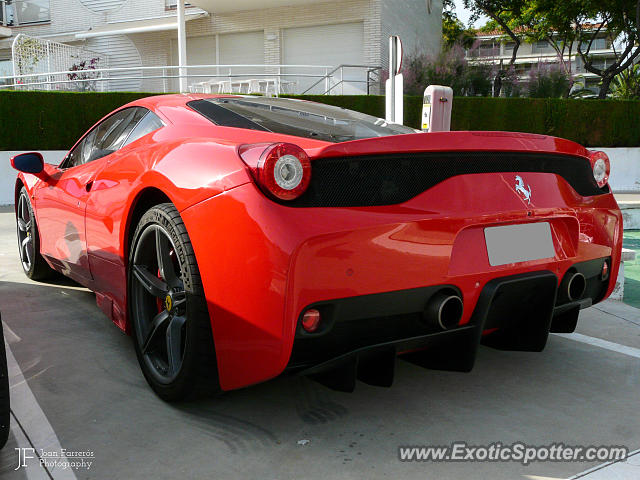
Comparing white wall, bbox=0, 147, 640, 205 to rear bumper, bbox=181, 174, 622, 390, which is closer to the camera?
rear bumper, bbox=181, 174, 622, 390

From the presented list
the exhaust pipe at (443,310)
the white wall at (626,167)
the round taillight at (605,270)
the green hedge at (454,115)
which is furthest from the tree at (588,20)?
the exhaust pipe at (443,310)

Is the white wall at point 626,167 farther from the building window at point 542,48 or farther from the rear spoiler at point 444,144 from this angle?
the building window at point 542,48

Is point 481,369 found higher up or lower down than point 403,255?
lower down

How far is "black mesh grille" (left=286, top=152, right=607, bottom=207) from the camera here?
2031 millimetres

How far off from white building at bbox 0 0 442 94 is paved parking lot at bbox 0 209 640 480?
14.1 metres

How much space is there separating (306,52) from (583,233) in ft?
57.0

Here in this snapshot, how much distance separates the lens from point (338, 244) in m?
1.99

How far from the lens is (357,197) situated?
6.78 feet

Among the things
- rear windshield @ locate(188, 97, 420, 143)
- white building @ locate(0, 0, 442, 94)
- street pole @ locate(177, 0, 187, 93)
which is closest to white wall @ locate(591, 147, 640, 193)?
white building @ locate(0, 0, 442, 94)

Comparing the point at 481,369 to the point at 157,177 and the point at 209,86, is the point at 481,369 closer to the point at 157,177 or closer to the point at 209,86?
the point at 157,177

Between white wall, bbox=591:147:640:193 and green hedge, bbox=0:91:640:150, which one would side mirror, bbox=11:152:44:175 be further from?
white wall, bbox=591:147:640:193

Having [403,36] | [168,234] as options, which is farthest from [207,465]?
[403,36]

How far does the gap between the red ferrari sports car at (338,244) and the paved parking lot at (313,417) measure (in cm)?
19

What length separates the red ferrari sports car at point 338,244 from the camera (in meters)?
2.00
